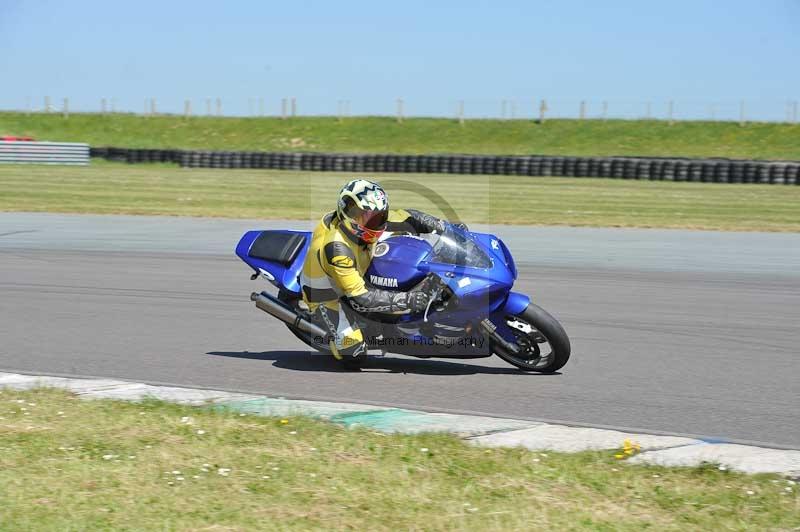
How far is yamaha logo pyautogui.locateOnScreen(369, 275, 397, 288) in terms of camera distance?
7633mm

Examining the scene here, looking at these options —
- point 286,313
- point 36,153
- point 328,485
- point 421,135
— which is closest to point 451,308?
point 286,313

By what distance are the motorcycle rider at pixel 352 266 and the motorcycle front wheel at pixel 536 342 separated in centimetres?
70

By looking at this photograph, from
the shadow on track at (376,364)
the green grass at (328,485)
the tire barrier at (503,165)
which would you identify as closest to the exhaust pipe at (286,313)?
the shadow on track at (376,364)

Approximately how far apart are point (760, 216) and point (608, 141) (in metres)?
37.3

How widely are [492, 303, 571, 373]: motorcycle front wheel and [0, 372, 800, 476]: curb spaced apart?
1.33 m

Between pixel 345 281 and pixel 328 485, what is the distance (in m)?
2.78

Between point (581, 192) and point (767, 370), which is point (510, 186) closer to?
point (581, 192)

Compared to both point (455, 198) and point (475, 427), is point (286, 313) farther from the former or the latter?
point (455, 198)

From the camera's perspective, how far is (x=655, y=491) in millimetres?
4840

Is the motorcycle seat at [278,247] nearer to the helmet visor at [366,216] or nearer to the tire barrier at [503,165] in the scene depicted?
the helmet visor at [366,216]

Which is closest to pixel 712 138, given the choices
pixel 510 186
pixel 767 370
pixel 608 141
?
pixel 608 141

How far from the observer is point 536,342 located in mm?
7711

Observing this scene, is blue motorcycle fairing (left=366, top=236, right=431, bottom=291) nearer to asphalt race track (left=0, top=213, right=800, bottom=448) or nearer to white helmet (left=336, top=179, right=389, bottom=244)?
white helmet (left=336, top=179, right=389, bottom=244)

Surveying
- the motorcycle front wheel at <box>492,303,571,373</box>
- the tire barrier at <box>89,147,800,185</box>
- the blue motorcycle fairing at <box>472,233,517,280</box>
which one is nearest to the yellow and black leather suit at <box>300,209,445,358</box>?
the blue motorcycle fairing at <box>472,233,517,280</box>
